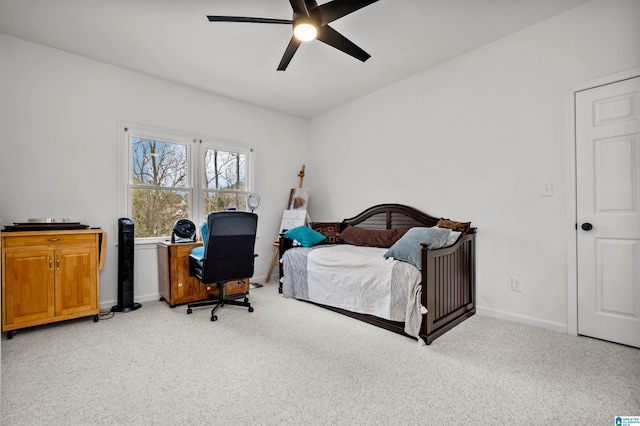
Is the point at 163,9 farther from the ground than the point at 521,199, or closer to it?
farther from the ground

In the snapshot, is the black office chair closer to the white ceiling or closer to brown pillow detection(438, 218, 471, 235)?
the white ceiling

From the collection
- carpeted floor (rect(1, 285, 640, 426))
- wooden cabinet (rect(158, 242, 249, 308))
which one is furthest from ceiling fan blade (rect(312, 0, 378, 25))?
wooden cabinet (rect(158, 242, 249, 308))

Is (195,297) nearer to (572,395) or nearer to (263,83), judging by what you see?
(263,83)

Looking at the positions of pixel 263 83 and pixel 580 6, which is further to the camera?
pixel 263 83

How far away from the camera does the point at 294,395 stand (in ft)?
5.81

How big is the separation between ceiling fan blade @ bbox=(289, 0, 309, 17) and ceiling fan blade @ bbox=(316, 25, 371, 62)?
197 millimetres

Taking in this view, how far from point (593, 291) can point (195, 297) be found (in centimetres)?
386

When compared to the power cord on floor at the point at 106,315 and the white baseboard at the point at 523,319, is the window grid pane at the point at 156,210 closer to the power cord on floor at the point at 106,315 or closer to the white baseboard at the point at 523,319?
the power cord on floor at the point at 106,315

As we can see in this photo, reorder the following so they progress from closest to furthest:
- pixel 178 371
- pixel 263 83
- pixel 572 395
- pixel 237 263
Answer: pixel 572 395, pixel 178 371, pixel 237 263, pixel 263 83

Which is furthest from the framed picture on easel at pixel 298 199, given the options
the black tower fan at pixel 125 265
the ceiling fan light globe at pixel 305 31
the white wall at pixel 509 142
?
the ceiling fan light globe at pixel 305 31

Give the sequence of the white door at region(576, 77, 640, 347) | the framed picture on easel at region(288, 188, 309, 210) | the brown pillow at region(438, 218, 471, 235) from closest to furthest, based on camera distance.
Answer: the white door at region(576, 77, 640, 347), the brown pillow at region(438, 218, 471, 235), the framed picture on easel at region(288, 188, 309, 210)

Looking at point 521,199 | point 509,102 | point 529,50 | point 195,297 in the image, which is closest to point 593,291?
point 521,199

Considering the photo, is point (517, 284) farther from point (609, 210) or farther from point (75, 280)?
point (75, 280)

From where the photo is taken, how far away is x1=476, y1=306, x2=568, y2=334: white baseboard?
2652 mm
